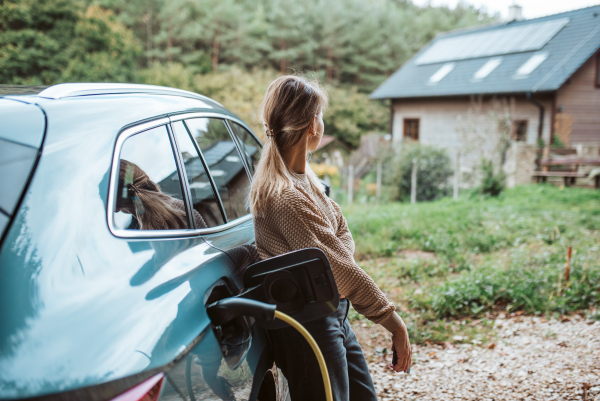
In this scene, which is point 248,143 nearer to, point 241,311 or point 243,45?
point 241,311

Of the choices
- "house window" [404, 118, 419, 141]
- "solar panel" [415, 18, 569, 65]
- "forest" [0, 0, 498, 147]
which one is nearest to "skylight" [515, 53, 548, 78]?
"solar panel" [415, 18, 569, 65]

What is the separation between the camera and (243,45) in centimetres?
3956

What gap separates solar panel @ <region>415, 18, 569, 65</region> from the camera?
2120cm

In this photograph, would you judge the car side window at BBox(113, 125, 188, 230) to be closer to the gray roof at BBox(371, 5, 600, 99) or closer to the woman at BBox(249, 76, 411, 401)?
the woman at BBox(249, 76, 411, 401)

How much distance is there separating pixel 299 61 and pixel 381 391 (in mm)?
41819

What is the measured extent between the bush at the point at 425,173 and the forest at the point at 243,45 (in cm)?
1575

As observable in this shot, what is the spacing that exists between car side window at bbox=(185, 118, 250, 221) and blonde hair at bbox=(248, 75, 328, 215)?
1.54 ft

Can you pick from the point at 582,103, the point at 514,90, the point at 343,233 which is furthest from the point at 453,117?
the point at 343,233

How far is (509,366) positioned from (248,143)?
2.63 m

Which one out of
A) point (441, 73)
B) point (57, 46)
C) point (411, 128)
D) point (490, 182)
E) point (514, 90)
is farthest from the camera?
point (411, 128)

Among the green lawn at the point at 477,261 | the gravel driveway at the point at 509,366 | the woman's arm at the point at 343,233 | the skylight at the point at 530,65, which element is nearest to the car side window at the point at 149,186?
the woman's arm at the point at 343,233

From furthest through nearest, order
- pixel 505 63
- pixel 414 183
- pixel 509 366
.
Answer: pixel 505 63 < pixel 414 183 < pixel 509 366

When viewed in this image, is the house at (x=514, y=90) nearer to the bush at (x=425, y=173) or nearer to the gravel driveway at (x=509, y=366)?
the bush at (x=425, y=173)

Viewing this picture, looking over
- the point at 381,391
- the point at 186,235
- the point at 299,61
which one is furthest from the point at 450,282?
the point at 299,61
